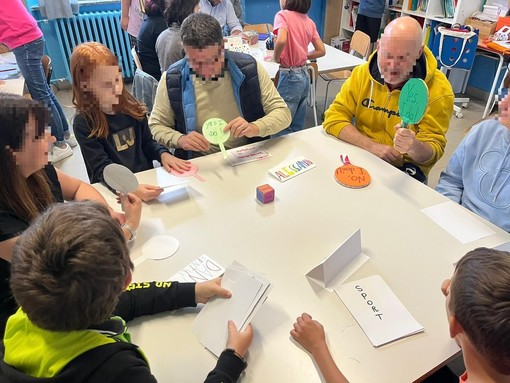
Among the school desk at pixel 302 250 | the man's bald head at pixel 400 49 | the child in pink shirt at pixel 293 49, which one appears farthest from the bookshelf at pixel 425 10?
the school desk at pixel 302 250

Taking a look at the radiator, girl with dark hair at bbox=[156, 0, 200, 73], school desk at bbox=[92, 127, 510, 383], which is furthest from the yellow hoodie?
Answer: the radiator

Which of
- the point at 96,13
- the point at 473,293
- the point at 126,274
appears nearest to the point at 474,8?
the point at 96,13

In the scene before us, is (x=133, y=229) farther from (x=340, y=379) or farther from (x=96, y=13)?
(x=96, y=13)

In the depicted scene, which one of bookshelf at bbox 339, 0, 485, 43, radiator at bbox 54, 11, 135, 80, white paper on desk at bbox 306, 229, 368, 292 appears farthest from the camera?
radiator at bbox 54, 11, 135, 80

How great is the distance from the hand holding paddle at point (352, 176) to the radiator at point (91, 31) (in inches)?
147

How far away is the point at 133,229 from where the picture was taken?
1320 mm

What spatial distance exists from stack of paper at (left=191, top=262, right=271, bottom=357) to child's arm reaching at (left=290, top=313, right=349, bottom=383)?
12cm

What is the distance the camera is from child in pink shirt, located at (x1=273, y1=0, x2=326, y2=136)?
3104 millimetres

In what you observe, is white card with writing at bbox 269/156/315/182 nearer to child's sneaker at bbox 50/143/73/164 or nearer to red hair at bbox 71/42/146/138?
red hair at bbox 71/42/146/138

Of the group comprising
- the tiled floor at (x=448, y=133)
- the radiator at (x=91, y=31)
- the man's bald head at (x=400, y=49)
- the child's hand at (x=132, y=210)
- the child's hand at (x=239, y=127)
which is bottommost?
the tiled floor at (x=448, y=133)

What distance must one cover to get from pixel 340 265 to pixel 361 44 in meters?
3.33

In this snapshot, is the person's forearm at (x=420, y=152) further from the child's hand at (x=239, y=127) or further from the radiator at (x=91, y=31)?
the radiator at (x=91, y=31)

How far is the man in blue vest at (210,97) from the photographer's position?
5.86 feet

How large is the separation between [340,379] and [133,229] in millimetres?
801
